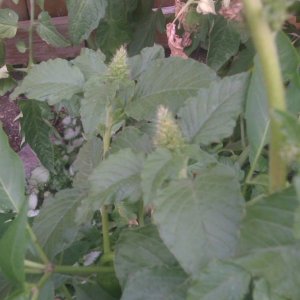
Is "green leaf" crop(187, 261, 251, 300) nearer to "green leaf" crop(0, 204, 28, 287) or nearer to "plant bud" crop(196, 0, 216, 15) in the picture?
"green leaf" crop(0, 204, 28, 287)

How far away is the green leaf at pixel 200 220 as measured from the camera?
1.94ft

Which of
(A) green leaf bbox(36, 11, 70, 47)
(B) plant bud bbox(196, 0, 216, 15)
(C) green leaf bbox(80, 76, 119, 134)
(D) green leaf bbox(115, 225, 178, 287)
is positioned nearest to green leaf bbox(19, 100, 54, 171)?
(A) green leaf bbox(36, 11, 70, 47)

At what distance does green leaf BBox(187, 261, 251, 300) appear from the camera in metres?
0.60

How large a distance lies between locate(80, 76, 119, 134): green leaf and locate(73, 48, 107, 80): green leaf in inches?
2.4

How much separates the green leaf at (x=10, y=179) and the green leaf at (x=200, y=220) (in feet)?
0.92

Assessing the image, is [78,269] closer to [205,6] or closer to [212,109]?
[212,109]

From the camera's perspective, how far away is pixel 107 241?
2.83 ft

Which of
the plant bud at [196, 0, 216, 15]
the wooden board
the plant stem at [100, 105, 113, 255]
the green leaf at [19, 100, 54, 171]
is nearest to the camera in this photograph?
the plant stem at [100, 105, 113, 255]

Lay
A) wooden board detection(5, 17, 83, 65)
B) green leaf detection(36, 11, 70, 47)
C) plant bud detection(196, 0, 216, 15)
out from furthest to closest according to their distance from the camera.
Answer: wooden board detection(5, 17, 83, 65)
green leaf detection(36, 11, 70, 47)
plant bud detection(196, 0, 216, 15)

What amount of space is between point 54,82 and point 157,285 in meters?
0.33

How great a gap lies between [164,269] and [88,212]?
12 cm

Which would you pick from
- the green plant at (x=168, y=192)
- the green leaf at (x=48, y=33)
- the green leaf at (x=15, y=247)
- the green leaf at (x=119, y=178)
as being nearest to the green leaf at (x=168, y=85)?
the green plant at (x=168, y=192)

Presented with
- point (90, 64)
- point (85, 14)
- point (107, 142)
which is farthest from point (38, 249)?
point (85, 14)

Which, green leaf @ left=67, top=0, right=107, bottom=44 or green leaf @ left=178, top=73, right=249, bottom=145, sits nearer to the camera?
green leaf @ left=178, top=73, right=249, bottom=145
